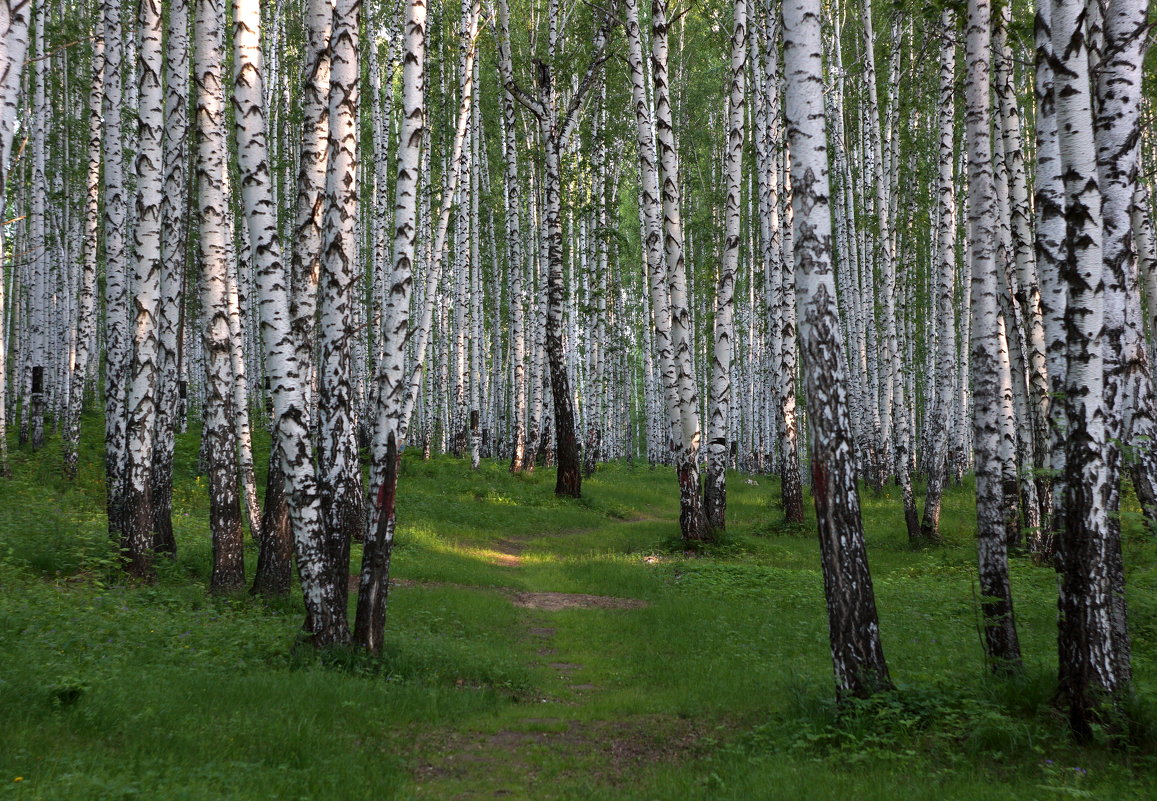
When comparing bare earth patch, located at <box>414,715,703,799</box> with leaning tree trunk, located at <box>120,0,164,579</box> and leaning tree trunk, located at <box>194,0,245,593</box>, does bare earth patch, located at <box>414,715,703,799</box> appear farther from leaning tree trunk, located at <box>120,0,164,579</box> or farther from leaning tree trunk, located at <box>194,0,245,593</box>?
leaning tree trunk, located at <box>120,0,164,579</box>

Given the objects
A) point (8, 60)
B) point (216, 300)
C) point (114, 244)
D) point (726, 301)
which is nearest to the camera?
point (8, 60)

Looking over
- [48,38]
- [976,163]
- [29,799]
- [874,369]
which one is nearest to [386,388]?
[29,799]

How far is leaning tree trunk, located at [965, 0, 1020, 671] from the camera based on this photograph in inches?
260

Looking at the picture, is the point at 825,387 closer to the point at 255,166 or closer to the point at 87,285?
the point at 255,166

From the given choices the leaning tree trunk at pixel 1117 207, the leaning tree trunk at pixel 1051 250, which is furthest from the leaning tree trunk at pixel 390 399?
the leaning tree trunk at pixel 1117 207

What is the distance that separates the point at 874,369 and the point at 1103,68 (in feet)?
57.2

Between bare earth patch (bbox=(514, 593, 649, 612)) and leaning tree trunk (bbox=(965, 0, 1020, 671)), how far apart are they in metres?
5.35

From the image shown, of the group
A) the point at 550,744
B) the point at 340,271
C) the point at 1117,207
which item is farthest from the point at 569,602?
the point at 1117,207

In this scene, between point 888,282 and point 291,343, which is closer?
point 291,343

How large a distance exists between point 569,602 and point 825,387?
6.66 metres

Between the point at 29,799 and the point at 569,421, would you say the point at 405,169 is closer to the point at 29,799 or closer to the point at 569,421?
the point at 29,799

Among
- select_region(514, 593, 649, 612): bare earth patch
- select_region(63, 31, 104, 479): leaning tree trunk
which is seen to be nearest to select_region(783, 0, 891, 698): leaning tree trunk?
select_region(514, 593, 649, 612): bare earth patch

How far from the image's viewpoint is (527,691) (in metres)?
7.45

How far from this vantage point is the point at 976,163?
736cm
